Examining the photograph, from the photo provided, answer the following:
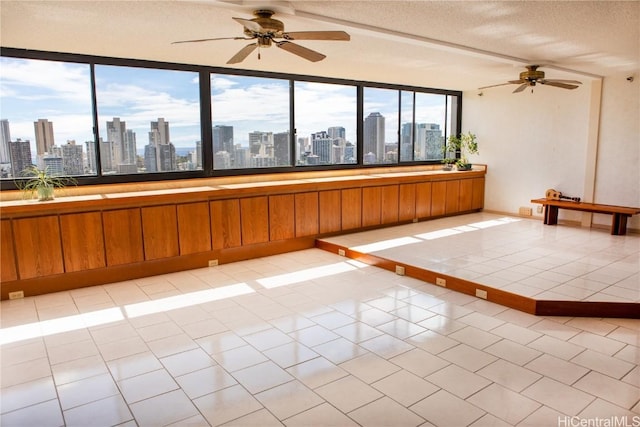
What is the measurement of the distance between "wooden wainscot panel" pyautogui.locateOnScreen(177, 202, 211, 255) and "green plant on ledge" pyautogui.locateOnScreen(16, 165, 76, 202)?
1.35 metres

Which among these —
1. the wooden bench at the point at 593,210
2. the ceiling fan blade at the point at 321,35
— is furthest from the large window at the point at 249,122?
the wooden bench at the point at 593,210

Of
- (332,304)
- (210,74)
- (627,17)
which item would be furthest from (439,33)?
(210,74)

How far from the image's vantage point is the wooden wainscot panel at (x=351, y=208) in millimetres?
7020

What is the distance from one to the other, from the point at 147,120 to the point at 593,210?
6.88 meters

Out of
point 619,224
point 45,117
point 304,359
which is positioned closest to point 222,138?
point 45,117

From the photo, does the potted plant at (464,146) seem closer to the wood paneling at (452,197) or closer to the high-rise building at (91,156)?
the wood paneling at (452,197)

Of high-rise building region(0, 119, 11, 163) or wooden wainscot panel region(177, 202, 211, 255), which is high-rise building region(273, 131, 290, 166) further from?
high-rise building region(0, 119, 11, 163)

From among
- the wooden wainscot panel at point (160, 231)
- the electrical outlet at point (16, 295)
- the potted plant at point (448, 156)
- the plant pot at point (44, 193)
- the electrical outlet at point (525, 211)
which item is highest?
the potted plant at point (448, 156)

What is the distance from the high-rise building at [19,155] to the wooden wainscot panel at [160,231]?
1431 millimetres

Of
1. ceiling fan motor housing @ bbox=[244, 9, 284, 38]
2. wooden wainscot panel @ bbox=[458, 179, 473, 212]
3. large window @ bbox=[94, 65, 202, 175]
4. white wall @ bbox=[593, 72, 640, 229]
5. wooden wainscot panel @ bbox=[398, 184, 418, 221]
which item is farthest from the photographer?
wooden wainscot panel @ bbox=[458, 179, 473, 212]

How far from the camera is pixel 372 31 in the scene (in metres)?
4.25

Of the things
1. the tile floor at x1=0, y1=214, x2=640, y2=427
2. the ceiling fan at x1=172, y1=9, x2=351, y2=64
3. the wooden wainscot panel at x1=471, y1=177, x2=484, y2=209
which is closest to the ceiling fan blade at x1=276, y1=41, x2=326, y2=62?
the ceiling fan at x1=172, y1=9, x2=351, y2=64

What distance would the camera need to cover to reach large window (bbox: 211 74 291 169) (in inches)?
253

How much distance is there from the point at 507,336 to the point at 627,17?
2.94 meters
